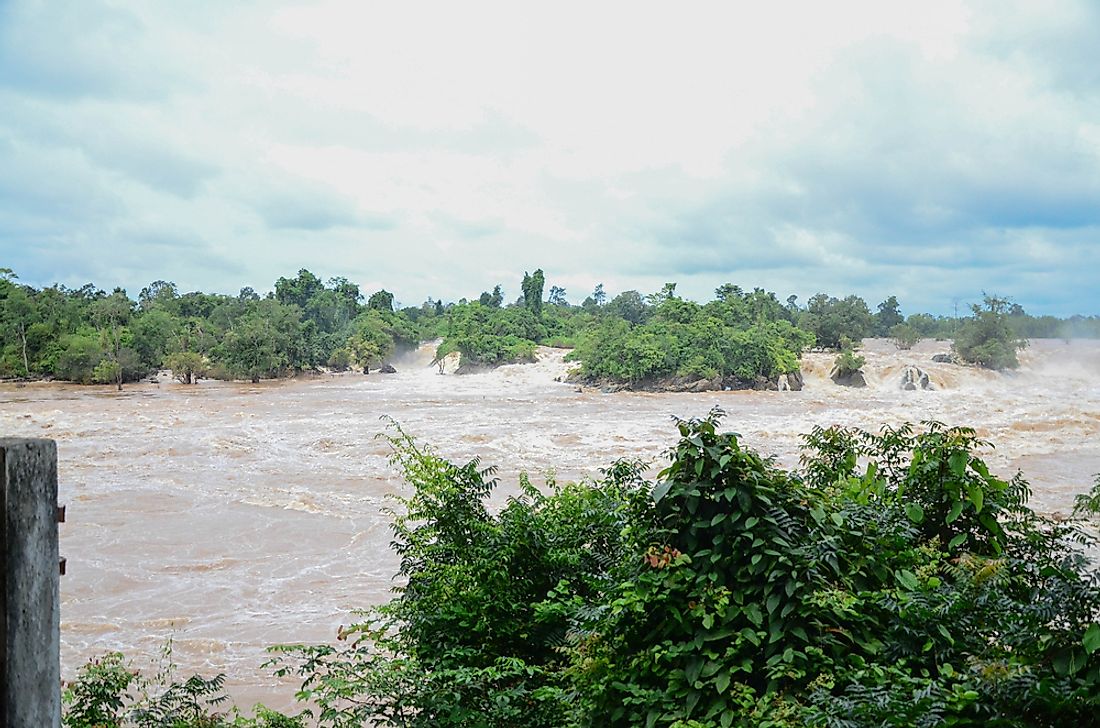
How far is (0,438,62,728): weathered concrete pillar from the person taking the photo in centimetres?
133

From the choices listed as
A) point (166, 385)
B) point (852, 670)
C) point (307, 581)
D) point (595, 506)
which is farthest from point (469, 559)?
point (166, 385)

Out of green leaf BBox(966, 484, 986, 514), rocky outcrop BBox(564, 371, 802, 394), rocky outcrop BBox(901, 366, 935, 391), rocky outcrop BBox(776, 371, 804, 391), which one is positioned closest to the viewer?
green leaf BBox(966, 484, 986, 514)

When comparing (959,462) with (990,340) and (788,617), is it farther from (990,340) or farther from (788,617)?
(990,340)

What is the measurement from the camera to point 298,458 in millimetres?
17891

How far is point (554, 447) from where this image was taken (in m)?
19.1

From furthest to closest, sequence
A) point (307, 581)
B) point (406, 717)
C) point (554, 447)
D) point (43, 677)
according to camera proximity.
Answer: point (554, 447)
point (307, 581)
point (406, 717)
point (43, 677)

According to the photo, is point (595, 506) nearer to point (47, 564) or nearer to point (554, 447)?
point (47, 564)

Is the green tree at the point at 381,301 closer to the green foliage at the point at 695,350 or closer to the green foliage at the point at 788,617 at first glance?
the green foliage at the point at 695,350

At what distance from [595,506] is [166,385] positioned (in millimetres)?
42061

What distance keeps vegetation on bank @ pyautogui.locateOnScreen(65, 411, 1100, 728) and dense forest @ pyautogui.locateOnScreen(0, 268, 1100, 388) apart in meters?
33.3

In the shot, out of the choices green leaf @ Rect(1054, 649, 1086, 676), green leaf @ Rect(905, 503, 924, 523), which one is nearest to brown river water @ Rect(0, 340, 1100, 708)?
green leaf @ Rect(905, 503, 924, 523)

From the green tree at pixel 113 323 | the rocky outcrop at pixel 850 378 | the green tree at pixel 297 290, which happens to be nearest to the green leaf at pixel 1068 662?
the rocky outcrop at pixel 850 378

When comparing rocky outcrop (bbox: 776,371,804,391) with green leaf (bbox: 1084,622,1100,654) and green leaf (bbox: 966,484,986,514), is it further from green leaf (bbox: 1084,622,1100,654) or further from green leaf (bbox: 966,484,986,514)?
green leaf (bbox: 1084,622,1100,654)

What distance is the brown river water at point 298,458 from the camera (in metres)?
8.53
